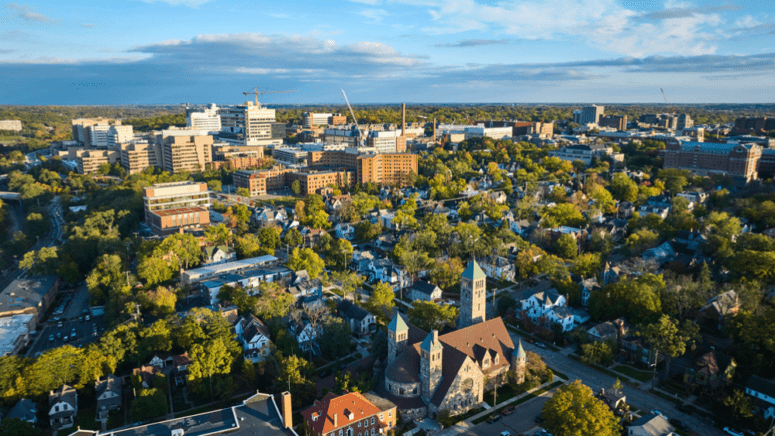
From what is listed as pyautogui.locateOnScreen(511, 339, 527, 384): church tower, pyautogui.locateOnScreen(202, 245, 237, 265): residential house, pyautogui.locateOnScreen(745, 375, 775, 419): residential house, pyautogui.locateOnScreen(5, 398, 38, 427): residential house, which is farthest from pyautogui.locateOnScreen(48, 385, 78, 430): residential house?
pyautogui.locateOnScreen(745, 375, 775, 419): residential house

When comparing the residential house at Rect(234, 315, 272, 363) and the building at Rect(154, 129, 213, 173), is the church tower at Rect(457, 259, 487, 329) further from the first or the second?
the building at Rect(154, 129, 213, 173)

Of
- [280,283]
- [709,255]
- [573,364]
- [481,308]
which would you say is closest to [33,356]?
[280,283]

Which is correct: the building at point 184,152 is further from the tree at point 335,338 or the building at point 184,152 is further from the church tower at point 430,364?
the church tower at point 430,364

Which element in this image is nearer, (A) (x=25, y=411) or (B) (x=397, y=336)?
(A) (x=25, y=411)

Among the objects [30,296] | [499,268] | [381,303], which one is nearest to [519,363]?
[381,303]

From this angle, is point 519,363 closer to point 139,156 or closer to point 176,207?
point 176,207

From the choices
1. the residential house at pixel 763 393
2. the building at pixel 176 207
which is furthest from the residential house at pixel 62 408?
the residential house at pixel 763 393

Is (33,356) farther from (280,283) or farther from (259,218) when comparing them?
(259,218)
